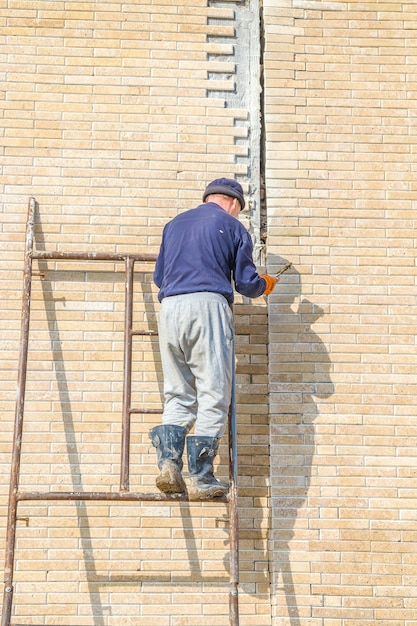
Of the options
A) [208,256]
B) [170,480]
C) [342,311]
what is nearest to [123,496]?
[170,480]

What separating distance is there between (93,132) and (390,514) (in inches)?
121

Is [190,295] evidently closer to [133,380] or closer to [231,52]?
[133,380]

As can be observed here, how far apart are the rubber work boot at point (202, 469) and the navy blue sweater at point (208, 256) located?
83 cm

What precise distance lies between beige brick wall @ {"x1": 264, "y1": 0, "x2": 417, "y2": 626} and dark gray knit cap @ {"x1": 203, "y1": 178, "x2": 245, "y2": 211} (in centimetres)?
51

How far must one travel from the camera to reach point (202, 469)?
190 inches

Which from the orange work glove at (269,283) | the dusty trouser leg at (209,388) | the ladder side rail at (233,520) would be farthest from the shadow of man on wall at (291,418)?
the dusty trouser leg at (209,388)

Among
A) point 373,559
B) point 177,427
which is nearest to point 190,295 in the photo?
point 177,427

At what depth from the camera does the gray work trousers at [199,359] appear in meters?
4.88

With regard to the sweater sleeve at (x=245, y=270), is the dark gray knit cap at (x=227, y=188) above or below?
above

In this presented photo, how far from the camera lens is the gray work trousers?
4.88 meters

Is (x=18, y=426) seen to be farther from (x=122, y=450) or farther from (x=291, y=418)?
(x=291, y=418)

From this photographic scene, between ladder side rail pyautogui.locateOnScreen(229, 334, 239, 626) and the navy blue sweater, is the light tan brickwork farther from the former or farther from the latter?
the navy blue sweater

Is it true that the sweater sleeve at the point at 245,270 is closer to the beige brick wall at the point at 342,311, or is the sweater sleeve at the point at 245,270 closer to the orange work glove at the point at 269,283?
the orange work glove at the point at 269,283

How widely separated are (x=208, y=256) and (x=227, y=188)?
21.6 inches
